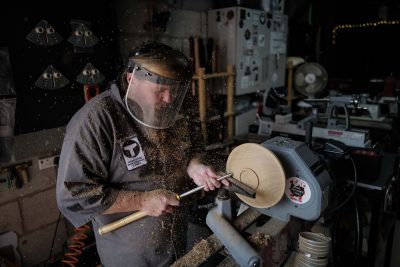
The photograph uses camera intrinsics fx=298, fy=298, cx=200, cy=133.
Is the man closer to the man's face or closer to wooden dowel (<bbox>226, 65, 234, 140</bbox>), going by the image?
the man's face

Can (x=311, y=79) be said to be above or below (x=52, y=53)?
below

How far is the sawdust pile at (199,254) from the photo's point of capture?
109 cm

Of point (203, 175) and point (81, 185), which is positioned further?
point (203, 175)

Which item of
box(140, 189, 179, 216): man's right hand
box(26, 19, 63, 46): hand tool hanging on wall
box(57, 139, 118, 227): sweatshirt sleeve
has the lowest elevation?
box(140, 189, 179, 216): man's right hand

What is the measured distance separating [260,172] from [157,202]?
462 millimetres

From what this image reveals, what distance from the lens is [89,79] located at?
2.37 metres

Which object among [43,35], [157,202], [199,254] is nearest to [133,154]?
[157,202]

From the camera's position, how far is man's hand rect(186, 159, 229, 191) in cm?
142

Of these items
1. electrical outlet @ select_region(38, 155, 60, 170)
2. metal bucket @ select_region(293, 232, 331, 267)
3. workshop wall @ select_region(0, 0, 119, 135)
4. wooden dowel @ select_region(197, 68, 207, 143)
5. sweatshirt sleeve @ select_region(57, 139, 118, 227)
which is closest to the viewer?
metal bucket @ select_region(293, 232, 331, 267)

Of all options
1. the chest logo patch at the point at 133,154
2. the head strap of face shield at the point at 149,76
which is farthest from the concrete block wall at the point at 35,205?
A: the head strap of face shield at the point at 149,76

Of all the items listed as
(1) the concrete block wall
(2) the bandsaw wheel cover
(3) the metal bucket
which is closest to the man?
(2) the bandsaw wheel cover

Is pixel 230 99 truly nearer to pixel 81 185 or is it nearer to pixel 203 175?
pixel 203 175

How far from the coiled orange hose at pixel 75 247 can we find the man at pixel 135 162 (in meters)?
1.20

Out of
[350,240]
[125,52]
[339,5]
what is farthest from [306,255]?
[339,5]
